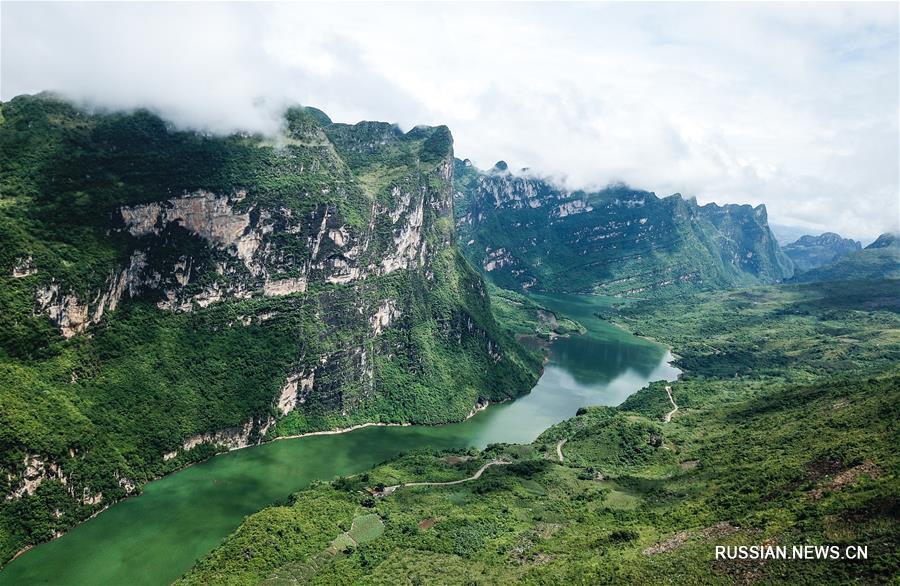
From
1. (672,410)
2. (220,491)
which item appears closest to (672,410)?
(672,410)

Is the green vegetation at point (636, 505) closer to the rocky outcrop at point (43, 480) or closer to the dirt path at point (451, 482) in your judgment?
the dirt path at point (451, 482)

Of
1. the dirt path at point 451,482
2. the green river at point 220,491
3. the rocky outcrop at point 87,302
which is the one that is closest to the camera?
the green river at point 220,491

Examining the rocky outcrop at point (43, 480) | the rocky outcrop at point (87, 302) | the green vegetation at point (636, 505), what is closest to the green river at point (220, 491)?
the rocky outcrop at point (43, 480)

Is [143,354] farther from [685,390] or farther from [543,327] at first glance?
[543,327]

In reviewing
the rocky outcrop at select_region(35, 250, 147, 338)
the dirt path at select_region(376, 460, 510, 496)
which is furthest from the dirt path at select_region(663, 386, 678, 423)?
the rocky outcrop at select_region(35, 250, 147, 338)

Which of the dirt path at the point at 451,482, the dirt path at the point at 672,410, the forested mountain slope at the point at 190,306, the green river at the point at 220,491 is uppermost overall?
the forested mountain slope at the point at 190,306
